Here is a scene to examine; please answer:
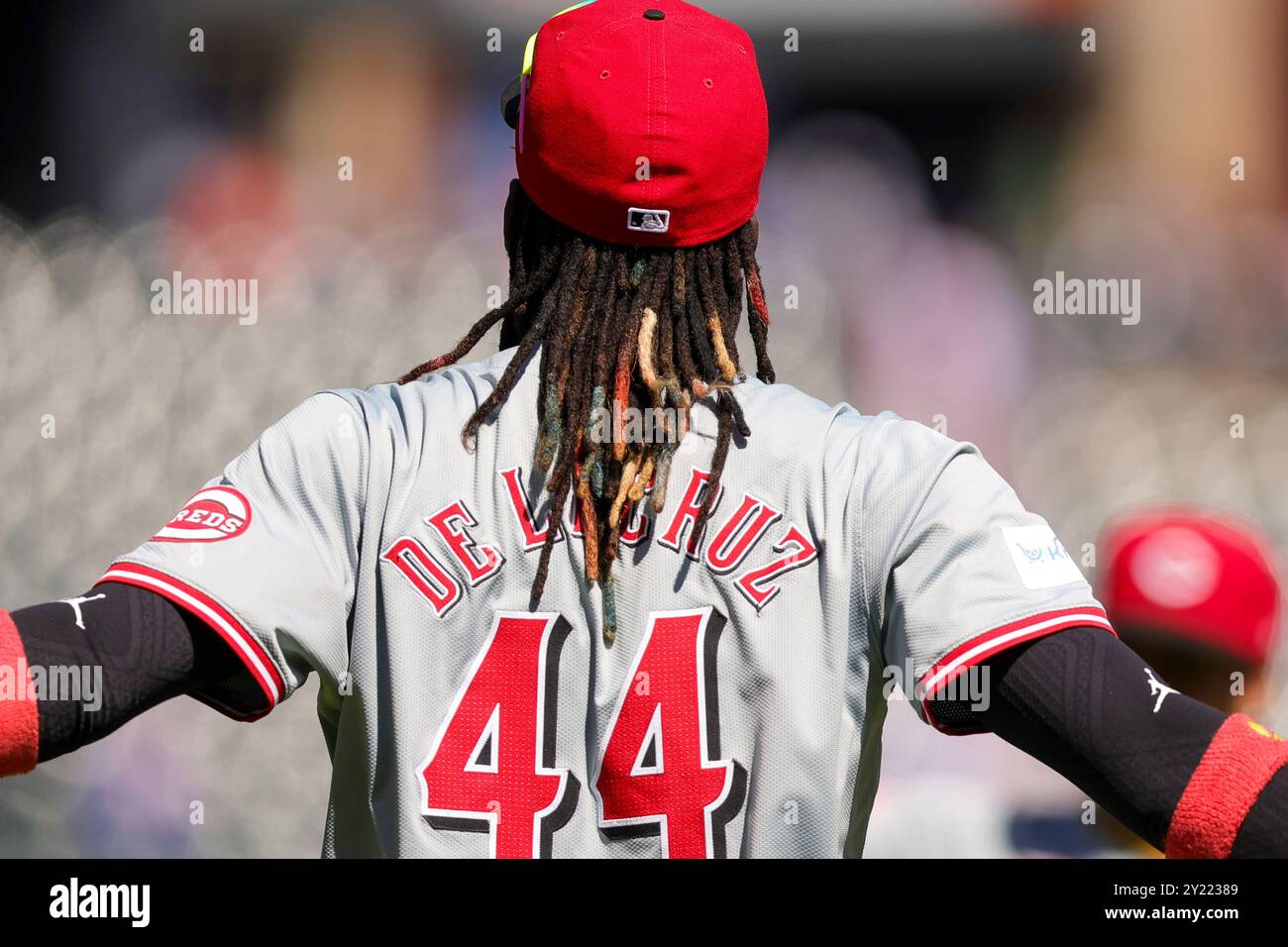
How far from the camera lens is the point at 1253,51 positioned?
5.24 m

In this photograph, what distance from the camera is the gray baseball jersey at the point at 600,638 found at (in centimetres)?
126

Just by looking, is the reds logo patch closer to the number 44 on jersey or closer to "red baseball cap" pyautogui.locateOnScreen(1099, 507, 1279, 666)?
the number 44 on jersey

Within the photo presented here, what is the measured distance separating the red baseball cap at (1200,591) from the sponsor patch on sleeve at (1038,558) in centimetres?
147

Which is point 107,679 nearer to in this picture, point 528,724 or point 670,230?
point 528,724

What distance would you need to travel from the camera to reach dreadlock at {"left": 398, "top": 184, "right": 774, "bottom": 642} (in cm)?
132

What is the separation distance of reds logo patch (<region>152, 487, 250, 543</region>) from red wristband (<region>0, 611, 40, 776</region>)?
0.52 ft

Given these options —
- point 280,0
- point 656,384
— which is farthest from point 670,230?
point 280,0

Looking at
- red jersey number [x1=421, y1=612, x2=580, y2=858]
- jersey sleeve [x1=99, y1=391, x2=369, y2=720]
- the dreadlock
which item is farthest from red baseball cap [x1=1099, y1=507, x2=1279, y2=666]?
jersey sleeve [x1=99, y1=391, x2=369, y2=720]
